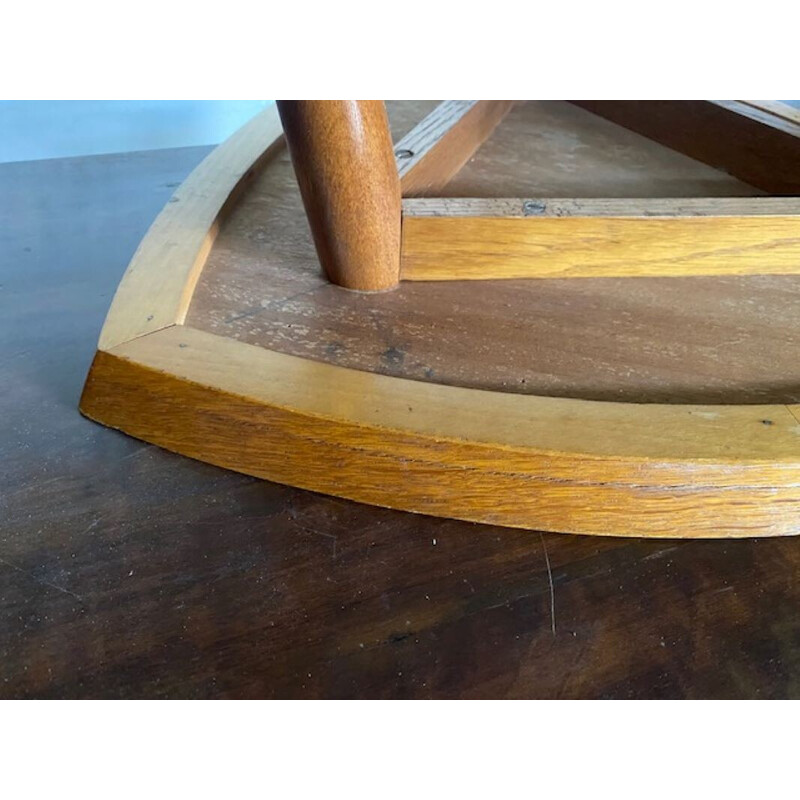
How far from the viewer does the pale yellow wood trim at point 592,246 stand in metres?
0.61

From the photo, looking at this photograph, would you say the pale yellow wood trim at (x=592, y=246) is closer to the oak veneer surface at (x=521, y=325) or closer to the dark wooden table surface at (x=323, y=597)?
the oak veneer surface at (x=521, y=325)

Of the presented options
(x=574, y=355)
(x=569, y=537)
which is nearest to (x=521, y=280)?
(x=574, y=355)

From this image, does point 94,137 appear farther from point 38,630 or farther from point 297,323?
point 38,630

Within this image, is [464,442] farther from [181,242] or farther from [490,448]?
[181,242]

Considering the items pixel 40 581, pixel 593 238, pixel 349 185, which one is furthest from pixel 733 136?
pixel 40 581

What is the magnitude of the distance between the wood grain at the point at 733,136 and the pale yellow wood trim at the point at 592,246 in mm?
143

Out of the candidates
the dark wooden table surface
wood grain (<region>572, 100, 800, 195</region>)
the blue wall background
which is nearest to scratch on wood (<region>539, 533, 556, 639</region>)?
the dark wooden table surface

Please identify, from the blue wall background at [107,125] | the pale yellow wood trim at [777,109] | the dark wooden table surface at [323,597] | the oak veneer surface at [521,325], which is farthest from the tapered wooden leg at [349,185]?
the blue wall background at [107,125]

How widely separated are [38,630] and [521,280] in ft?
1.26

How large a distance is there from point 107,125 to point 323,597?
0.97 m

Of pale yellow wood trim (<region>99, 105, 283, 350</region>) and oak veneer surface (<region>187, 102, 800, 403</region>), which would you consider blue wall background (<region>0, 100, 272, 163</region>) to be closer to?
pale yellow wood trim (<region>99, 105, 283, 350</region>)

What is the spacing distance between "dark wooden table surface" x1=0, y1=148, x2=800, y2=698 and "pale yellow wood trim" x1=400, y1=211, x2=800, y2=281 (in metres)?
0.21

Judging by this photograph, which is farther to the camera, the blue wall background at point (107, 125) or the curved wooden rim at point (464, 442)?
the blue wall background at point (107, 125)

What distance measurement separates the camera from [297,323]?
58 centimetres
